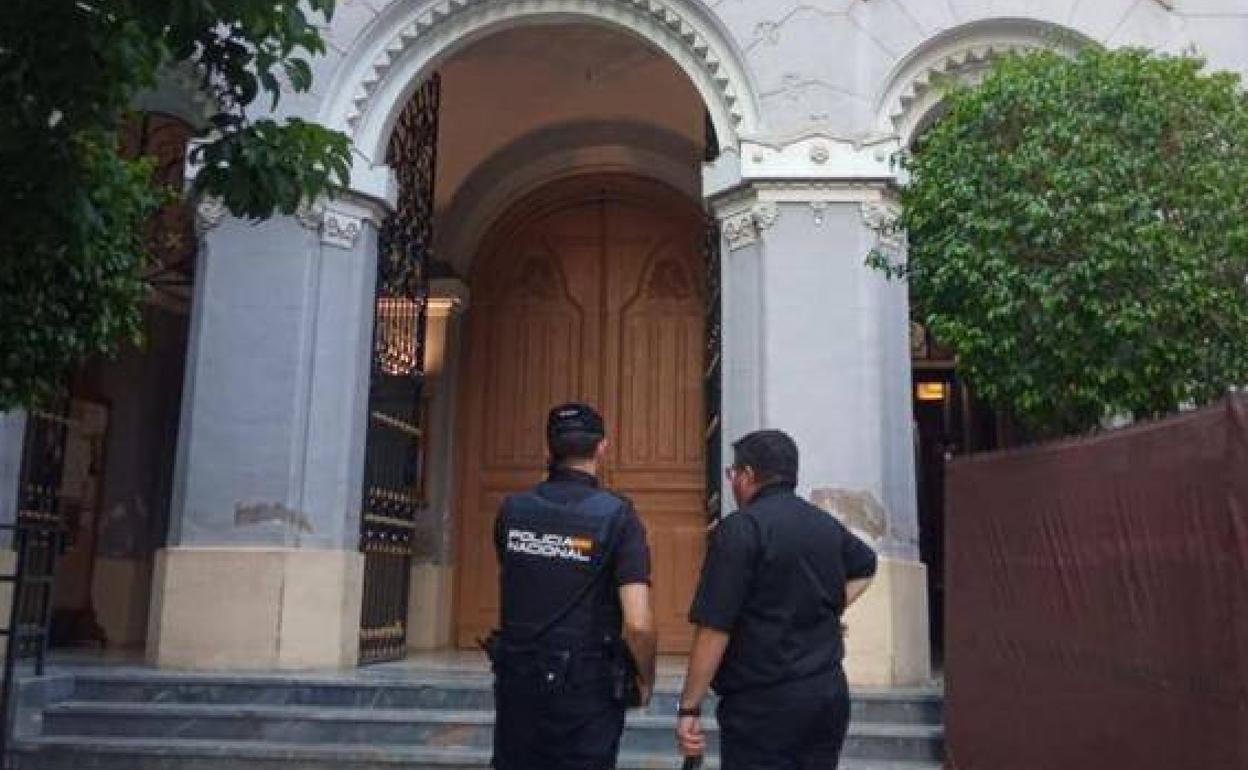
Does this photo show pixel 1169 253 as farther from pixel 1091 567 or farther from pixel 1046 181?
pixel 1091 567

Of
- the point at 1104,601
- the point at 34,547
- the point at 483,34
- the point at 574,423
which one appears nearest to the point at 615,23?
the point at 483,34

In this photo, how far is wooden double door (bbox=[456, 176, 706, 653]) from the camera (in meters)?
11.9

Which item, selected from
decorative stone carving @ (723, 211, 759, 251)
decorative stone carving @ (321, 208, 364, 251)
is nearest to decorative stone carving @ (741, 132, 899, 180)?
decorative stone carving @ (723, 211, 759, 251)

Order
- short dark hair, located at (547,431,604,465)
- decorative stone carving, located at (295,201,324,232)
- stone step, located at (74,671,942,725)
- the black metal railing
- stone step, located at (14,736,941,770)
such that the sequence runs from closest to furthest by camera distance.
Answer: short dark hair, located at (547,431,604,465) → stone step, located at (14,736,941,770) → the black metal railing → stone step, located at (74,671,942,725) → decorative stone carving, located at (295,201,324,232)

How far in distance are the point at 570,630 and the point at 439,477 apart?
27.4 ft

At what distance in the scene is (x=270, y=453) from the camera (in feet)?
27.5

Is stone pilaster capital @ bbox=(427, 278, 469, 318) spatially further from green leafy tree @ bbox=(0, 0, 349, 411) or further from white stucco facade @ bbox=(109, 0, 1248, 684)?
green leafy tree @ bbox=(0, 0, 349, 411)

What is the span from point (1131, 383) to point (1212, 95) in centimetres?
162

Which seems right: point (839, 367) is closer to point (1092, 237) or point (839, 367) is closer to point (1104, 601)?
point (1092, 237)

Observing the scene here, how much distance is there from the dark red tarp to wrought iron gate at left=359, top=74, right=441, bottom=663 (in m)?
4.36

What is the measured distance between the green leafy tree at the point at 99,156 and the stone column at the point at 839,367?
4025mm

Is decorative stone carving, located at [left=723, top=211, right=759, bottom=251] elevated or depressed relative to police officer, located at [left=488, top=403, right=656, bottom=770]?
elevated

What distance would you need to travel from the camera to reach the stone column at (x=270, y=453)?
8.12 meters

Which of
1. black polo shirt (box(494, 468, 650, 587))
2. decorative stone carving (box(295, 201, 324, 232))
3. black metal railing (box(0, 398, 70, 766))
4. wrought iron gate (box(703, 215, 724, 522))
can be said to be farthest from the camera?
wrought iron gate (box(703, 215, 724, 522))
